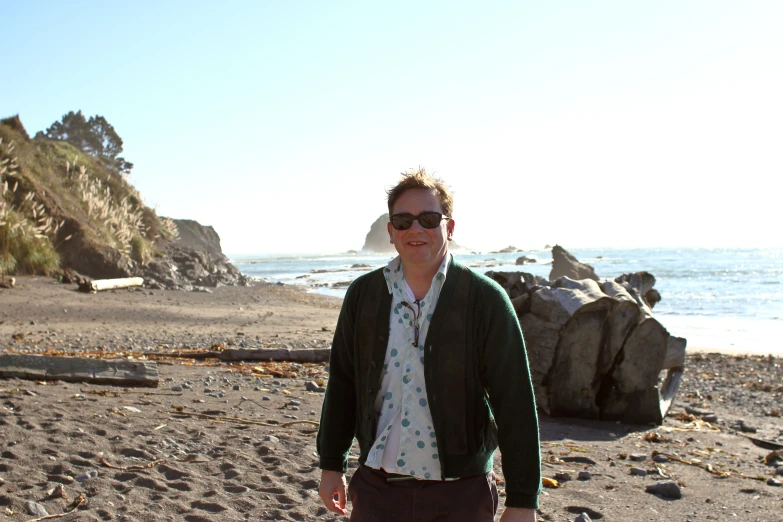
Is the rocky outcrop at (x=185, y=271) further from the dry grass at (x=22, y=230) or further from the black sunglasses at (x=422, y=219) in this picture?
the black sunglasses at (x=422, y=219)

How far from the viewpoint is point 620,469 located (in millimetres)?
5301

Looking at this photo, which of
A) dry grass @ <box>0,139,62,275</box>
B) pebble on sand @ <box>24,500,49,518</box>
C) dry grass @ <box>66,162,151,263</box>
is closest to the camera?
pebble on sand @ <box>24,500,49,518</box>

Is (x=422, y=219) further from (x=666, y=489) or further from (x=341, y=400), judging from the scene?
(x=666, y=489)

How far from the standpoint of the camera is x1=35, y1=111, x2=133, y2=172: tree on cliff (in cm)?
5030

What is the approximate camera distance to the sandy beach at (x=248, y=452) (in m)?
4.04

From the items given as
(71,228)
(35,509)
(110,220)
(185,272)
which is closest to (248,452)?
(35,509)

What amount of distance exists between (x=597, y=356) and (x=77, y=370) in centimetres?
502

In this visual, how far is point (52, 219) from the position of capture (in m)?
19.2

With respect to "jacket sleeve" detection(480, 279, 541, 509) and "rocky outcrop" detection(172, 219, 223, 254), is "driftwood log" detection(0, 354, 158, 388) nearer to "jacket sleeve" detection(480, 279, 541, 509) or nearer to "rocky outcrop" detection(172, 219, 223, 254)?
"jacket sleeve" detection(480, 279, 541, 509)

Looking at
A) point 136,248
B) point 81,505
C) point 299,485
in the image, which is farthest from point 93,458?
point 136,248

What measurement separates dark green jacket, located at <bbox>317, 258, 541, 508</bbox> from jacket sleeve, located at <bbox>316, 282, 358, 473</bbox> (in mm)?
128

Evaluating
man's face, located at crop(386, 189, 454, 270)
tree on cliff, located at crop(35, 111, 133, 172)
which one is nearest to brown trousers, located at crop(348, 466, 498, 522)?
man's face, located at crop(386, 189, 454, 270)

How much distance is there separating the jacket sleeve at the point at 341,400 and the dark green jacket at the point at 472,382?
5.0 inches

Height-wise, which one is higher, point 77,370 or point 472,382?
point 472,382
